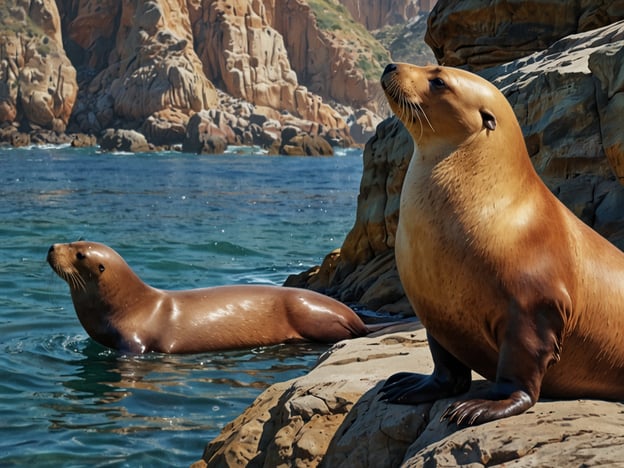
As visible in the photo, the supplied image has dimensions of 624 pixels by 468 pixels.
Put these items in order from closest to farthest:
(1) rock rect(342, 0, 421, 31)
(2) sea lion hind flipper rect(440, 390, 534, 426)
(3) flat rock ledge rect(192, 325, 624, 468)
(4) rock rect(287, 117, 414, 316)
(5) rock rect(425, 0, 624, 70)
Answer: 1. (3) flat rock ledge rect(192, 325, 624, 468)
2. (2) sea lion hind flipper rect(440, 390, 534, 426)
3. (5) rock rect(425, 0, 624, 70)
4. (4) rock rect(287, 117, 414, 316)
5. (1) rock rect(342, 0, 421, 31)

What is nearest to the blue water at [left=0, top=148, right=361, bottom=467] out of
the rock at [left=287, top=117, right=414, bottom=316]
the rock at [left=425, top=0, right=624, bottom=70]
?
the rock at [left=287, top=117, right=414, bottom=316]

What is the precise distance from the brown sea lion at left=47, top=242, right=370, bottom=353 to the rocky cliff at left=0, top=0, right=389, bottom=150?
57533mm

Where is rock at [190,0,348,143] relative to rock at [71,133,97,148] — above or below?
above

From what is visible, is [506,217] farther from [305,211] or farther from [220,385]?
[305,211]

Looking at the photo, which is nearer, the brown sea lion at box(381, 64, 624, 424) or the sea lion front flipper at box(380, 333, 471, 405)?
the brown sea lion at box(381, 64, 624, 424)

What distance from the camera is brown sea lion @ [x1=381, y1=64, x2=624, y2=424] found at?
302cm

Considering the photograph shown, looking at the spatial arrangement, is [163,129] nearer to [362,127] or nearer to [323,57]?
[362,127]

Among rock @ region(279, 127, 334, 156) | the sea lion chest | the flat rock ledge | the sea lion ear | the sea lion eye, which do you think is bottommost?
rock @ region(279, 127, 334, 156)

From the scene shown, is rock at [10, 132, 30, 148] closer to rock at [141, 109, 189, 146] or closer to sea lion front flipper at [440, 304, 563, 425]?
rock at [141, 109, 189, 146]

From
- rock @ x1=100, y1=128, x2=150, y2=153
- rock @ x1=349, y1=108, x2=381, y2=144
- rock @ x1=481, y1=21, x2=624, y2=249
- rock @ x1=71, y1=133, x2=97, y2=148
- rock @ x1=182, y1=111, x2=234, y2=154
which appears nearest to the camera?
rock @ x1=481, y1=21, x2=624, y2=249

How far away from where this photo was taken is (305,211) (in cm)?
2253

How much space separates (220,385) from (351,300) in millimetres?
3051

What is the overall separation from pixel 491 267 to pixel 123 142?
60.4 meters

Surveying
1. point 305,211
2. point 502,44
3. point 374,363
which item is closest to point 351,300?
point 502,44
